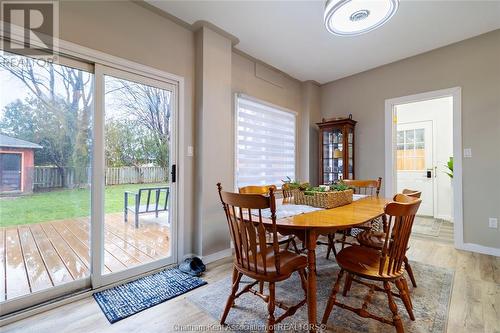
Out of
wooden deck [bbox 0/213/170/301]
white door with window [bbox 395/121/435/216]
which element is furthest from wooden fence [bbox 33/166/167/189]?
white door with window [bbox 395/121/435/216]

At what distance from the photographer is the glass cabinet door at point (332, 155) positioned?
159 inches

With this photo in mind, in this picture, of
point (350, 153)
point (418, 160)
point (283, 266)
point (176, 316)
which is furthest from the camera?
point (418, 160)

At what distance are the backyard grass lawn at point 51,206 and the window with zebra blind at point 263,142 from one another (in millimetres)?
1520

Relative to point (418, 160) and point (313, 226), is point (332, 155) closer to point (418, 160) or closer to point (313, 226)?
point (418, 160)

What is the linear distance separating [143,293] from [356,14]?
2804mm

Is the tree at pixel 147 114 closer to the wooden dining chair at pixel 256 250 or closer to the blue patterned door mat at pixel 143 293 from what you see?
the blue patterned door mat at pixel 143 293

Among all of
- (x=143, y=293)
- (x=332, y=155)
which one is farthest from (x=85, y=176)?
(x=332, y=155)

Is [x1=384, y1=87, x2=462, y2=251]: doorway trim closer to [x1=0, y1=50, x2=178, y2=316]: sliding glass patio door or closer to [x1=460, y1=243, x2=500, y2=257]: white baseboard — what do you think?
[x1=460, y1=243, x2=500, y2=257]: white baseboard

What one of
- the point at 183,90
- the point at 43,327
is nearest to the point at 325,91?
the point at 183,90

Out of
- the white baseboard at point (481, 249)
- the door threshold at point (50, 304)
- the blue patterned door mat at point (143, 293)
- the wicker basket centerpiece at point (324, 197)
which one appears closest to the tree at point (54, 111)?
the door threshold at point (50, 304)

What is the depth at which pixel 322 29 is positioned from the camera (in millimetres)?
2729
